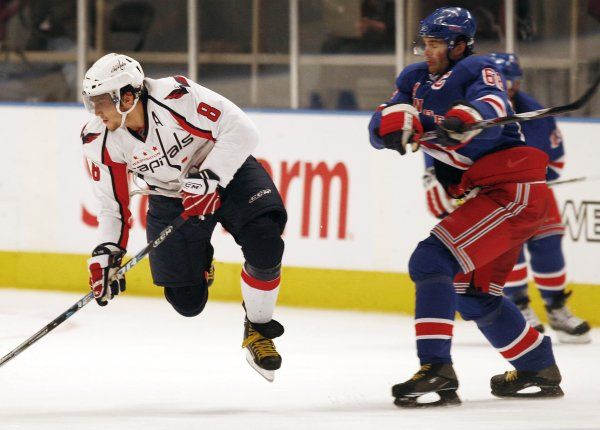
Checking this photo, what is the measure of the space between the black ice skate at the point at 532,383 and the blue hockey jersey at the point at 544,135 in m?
1.32

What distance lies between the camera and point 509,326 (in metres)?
4.15

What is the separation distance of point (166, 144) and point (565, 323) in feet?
6.76

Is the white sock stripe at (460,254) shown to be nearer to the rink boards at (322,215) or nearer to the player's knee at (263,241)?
the player's knee at (263,241)

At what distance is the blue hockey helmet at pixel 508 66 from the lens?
5344mm

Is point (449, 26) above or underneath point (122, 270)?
above

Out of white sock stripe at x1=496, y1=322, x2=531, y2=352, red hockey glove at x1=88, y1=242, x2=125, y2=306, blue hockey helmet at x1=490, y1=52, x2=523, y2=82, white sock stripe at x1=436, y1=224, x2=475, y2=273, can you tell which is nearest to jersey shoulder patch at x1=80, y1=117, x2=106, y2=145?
red hockey glove at x1=88, y1=242, x2=125, y2=306

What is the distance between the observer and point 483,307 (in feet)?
13.5

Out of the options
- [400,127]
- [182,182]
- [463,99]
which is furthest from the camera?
[182,182]

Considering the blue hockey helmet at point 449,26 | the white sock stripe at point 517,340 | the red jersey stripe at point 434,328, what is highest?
the blue hockey helmet at point 449,26

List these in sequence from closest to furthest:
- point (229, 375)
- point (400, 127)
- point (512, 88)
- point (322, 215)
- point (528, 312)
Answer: point (400, 127), point (229, 375), point (512, 88), point (528, 312), point (322, 215)

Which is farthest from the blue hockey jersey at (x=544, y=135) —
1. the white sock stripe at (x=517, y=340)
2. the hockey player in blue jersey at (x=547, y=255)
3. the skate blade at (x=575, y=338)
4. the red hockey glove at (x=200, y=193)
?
the red hockey glove at (x=200, y=193)

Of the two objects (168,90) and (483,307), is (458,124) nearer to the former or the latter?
(483,307)

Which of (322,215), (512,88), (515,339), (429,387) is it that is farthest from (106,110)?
(322,215)

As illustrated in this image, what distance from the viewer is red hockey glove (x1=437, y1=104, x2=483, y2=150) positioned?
3820 mm
